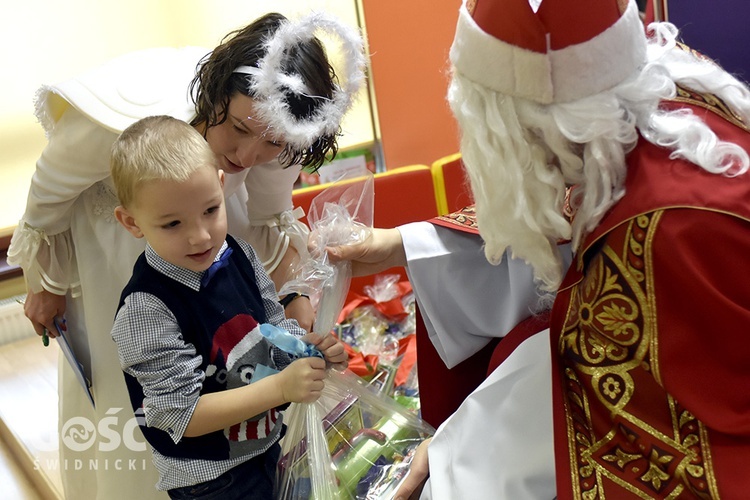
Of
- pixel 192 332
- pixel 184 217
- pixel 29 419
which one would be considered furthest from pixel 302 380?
pixel 29 419

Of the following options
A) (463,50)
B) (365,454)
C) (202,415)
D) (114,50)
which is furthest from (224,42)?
(114,50)

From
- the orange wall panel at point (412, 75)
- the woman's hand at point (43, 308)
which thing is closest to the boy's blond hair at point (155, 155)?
the woman's hand at point (43, 308)

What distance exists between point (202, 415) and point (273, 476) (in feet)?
0.84

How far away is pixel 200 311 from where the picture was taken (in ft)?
3.83

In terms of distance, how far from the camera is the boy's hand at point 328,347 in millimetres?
1197

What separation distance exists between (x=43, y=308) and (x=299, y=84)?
712 mm

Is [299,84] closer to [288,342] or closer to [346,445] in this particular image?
[288,342]

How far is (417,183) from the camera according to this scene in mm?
2432

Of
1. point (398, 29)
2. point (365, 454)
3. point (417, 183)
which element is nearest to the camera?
point (365, 454)

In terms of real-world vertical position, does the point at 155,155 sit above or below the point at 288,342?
above

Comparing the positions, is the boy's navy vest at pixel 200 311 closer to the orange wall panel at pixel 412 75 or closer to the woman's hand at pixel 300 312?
the woman's hand at pixel 300 312

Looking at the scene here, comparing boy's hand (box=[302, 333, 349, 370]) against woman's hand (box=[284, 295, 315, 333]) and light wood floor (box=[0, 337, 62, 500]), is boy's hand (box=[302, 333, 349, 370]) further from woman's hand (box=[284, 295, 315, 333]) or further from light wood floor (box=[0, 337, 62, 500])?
light wood floor (box=[0, 337, 62, 500])

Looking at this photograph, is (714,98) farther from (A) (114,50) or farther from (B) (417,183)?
(A) (114,50)

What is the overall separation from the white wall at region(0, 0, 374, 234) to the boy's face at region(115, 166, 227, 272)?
6.25 feet
